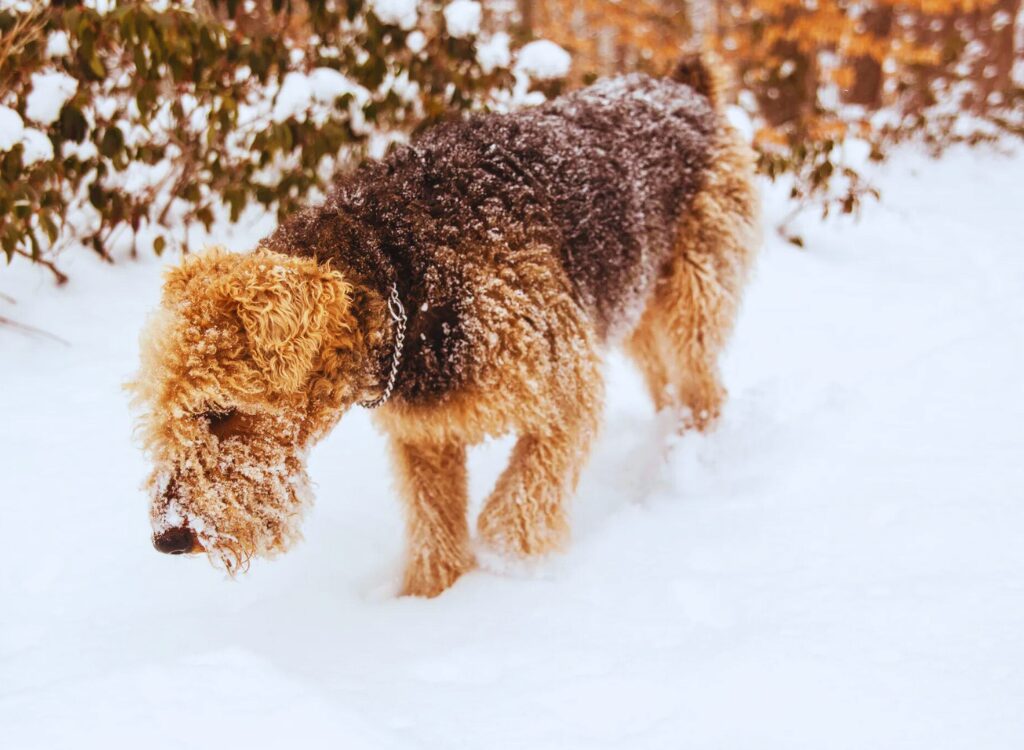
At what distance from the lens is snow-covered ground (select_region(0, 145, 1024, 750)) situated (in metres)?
1.74

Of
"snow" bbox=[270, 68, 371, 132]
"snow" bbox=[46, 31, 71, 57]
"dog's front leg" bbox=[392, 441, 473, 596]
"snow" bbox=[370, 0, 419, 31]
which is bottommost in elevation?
"dog's front leg" bbox=[392, 441, 473, 596]

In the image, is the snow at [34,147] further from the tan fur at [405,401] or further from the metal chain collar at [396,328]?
the metal chain collar at [396,328]

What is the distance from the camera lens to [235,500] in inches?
75.1

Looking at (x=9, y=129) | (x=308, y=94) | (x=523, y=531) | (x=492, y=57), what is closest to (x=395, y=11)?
(x=492, y=57)

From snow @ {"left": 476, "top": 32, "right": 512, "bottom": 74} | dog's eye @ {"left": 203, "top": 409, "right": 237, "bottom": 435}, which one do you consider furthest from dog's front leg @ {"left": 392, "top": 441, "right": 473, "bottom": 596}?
snow @ {"left": 476, "top": 32, "right": 512, "bottom": 74}

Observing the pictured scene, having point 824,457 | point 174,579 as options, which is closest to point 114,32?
point 174,579

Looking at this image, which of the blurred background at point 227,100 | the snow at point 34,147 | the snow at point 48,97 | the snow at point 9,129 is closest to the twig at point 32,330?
the blurred background at point 227,100

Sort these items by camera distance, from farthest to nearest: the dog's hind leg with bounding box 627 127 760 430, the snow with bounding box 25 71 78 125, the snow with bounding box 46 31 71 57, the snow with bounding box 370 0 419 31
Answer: the snow with bounding box 370 0 419 31
the snow with bounding box 46 31 71 57
the snow with bounding box 25 71 78 125
the dog's hind leg with bounding box 627 127 760 430

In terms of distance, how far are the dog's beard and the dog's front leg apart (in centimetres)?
71

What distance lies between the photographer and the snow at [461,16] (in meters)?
4.95

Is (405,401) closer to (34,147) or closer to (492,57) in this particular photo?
(34,147)

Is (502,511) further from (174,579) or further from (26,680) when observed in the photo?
(26,680)

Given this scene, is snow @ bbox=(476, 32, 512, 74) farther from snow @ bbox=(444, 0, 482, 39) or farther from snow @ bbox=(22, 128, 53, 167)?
snow @ bbox=(22, 128, 53, 167)

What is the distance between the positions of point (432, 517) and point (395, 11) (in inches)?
142
